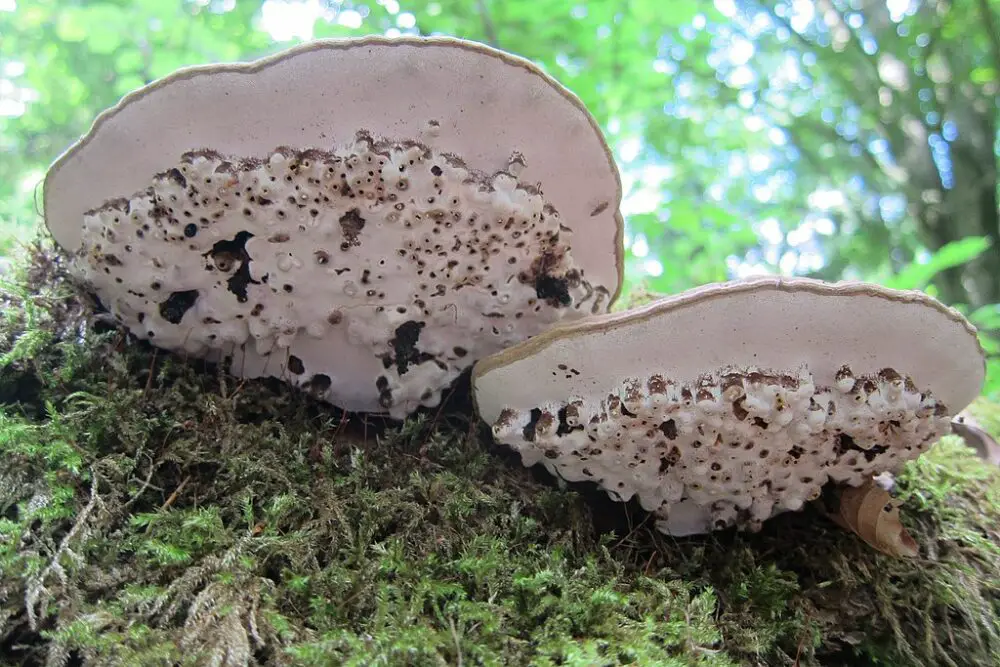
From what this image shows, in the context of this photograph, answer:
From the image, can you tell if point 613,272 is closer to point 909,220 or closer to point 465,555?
point 465,555

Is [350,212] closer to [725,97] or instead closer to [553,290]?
[553,290]

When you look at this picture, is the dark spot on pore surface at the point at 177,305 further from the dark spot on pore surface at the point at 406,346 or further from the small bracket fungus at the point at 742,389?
the small bracket fungus at the point at 742,389

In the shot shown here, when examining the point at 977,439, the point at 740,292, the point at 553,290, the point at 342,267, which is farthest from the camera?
the point at 977,439

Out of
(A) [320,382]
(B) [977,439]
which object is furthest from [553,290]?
(B) [977,439]

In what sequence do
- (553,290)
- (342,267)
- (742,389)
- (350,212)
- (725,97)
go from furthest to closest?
(725,97) < (553,290) < (342,267) < (350,212) < (742,389)

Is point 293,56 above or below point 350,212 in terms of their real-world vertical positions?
above

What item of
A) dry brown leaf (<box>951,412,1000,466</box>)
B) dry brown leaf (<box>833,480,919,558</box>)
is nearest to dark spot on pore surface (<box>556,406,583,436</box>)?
dry brown leaf (<box>833,480,919,558</box>)

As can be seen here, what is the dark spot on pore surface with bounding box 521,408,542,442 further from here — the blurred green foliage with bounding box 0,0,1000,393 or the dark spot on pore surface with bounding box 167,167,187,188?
the blurred green foliage with bounding box 0,0,1000,393
